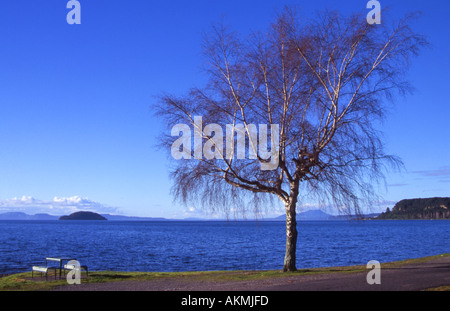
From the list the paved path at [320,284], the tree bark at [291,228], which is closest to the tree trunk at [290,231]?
the tree bark at [291,228]

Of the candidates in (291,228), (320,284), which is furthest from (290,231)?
(320,284)

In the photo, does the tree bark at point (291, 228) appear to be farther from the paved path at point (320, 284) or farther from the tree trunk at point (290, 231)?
the paved path at point (320, 284)

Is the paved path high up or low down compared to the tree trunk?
down

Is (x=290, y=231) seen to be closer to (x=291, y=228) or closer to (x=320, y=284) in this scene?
(x=291, y=228)

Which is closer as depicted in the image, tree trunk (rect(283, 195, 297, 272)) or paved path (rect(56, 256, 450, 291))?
paved path (rect(56, 256, 450, 291))

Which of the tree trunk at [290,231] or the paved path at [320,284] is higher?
the tree trunk at [290,231]

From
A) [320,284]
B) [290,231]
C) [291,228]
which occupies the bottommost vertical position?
[320,284]

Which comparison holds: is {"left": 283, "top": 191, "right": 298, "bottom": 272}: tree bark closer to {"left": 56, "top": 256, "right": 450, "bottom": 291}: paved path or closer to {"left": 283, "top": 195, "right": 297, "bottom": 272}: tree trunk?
{"left": 283, "top": 195, "right": 297, "bottom": 272}: tree trunk

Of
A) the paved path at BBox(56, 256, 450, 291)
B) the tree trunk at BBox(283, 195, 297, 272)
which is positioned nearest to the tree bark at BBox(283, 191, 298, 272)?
the tree trunk at BBox(283, 195, 297, 272)
